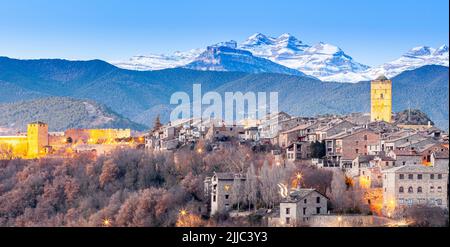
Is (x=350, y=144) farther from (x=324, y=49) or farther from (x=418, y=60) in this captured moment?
(x=324, y=49)

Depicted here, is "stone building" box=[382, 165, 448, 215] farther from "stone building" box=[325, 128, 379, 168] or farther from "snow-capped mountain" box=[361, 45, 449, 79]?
"snow-capped mountain" box=[361, 45, 449, 79]

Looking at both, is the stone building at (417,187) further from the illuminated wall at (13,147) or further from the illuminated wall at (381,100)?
the illuminated wall at (13,147)

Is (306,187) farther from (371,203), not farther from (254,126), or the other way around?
(254,126)

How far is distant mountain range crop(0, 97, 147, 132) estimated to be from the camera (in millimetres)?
78500

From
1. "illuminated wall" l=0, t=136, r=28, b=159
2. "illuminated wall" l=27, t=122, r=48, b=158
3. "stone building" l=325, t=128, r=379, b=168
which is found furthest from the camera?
"illuminated wall" l=27, t=122, r=48, b=158

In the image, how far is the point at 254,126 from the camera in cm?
4250

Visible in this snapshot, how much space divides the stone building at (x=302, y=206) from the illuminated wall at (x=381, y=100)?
68.8ft

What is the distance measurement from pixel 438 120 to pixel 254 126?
73.4 feet

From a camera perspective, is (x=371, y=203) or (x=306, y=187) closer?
(x=371, y=203)

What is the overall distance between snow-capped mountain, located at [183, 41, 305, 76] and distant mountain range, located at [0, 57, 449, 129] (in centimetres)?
338

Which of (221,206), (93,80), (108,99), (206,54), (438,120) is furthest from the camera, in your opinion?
(206,54)

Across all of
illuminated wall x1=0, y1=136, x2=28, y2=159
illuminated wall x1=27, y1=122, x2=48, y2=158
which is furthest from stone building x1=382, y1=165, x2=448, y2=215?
illuminated wall x1=27, y1=122, x2=48, y2=158
